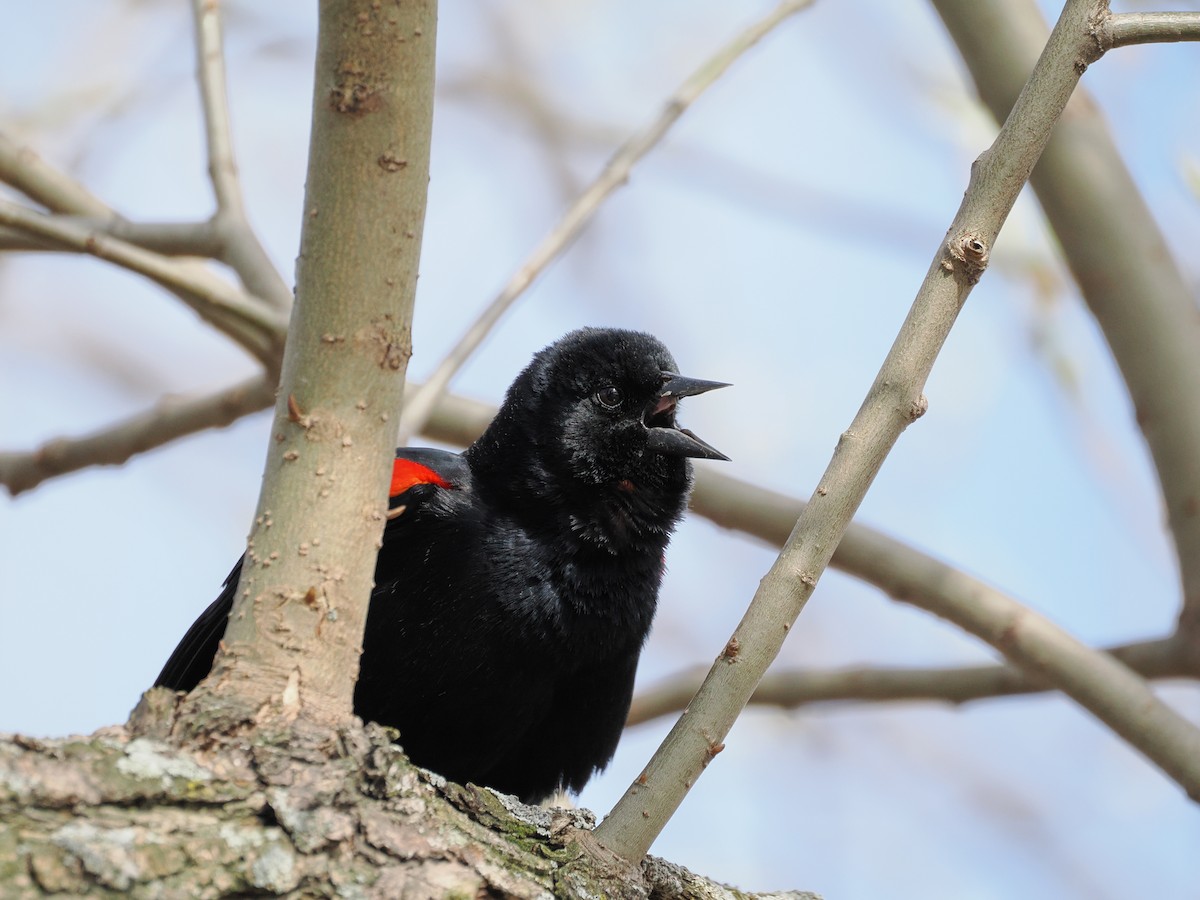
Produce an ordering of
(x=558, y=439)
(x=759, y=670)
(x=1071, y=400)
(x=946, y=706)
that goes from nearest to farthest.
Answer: (x=759, y=670), (x=558, y=439), (x=946, y=706), (x=1071, y=400)

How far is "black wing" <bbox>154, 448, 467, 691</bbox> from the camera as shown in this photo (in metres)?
3.64

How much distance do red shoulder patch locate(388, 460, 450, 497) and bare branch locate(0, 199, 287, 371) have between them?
61cm

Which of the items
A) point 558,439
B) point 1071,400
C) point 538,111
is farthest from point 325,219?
point 538,111

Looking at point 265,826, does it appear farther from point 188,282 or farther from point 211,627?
point 188,282

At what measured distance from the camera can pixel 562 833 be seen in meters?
2.23

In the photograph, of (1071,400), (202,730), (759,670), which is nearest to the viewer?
(202,730)

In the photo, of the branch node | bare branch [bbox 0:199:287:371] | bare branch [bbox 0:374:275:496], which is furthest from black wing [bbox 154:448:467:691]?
the branch node

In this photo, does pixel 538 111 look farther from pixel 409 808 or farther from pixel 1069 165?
pixel 409 808

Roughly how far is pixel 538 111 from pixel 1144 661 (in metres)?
7.40

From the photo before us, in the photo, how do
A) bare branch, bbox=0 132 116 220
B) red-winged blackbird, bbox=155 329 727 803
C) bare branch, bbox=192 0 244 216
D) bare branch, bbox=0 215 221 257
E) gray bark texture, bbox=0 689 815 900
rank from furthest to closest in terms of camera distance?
bare branch, bbox=0 132 116 220, bare branch, bbox=192 0 244 216, bare branch, bbox=0 215 221 257, red-winged blackbird, bbox=155 329 727 803, gray bark texture, bbox=0 689 815 900

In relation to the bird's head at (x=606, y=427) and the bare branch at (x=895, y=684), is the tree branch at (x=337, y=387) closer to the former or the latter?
the bird's head at (x=606, y=427)

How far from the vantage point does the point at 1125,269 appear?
387 centimetres

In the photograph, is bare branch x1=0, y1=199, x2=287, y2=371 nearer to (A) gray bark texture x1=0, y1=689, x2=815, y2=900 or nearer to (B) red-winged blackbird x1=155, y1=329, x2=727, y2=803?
(B) red-winged blackbird x1=155, y1=329, x2=727, y2=803

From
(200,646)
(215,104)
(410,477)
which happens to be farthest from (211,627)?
(215,104)
